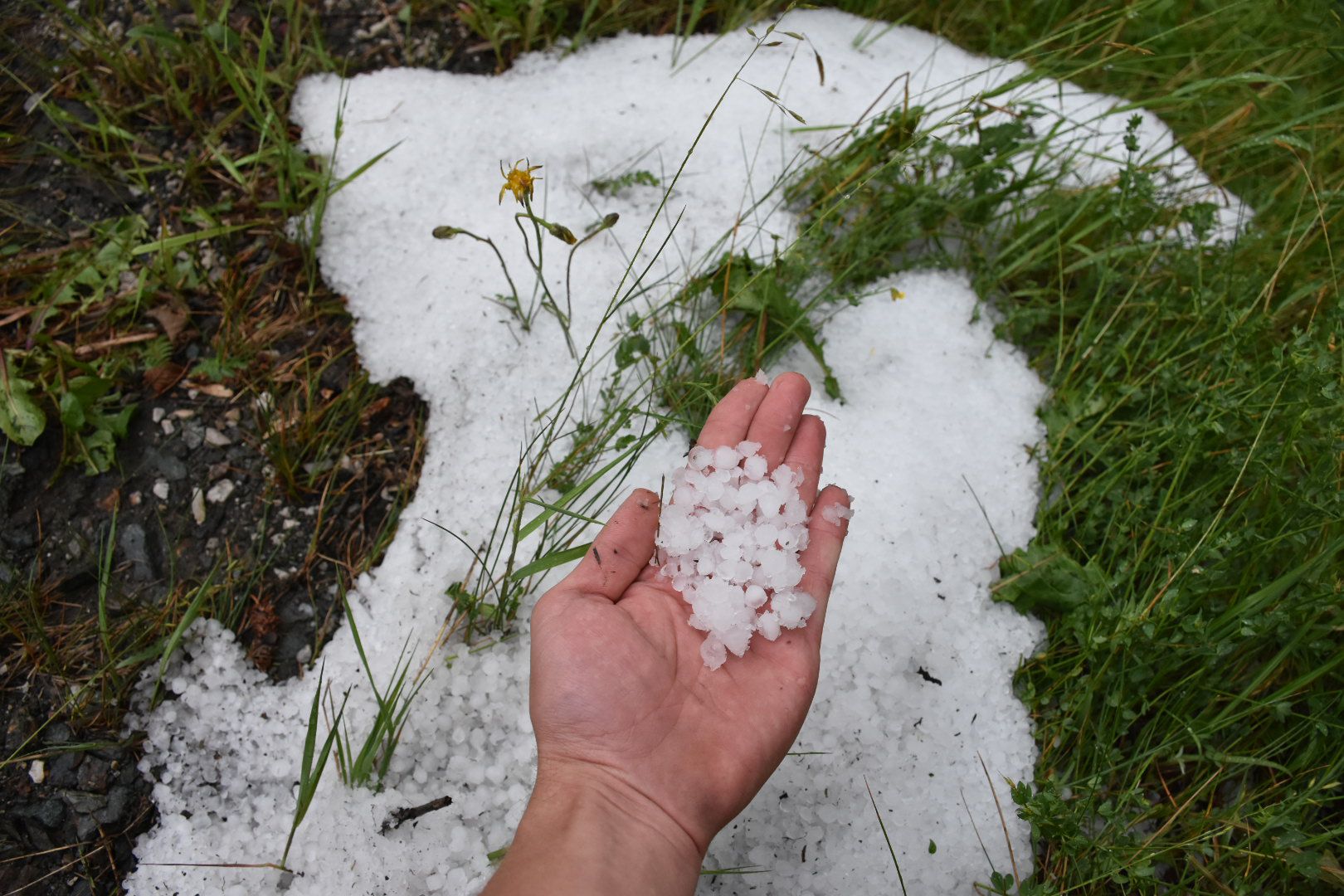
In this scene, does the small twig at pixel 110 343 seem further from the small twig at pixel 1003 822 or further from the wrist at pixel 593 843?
the small twig at pixel 1003 822

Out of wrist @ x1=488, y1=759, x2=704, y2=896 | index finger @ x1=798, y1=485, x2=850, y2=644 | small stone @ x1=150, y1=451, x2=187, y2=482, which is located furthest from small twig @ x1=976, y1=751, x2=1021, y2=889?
small stone @ x1=150, y1=451, x2=187, y2=482

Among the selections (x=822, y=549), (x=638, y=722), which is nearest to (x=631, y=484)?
(x=822, y=549)

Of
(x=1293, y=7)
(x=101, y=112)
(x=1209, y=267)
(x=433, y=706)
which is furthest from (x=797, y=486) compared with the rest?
(x=1293, y=7)

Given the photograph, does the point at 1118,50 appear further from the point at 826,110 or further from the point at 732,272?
the point at 732,272

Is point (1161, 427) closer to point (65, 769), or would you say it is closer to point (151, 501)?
point (151, 501)

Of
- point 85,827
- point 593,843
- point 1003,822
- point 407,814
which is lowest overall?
point 85,827

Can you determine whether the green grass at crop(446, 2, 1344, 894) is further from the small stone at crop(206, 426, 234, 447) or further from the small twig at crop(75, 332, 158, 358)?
the small twig at crop(75, 332, 158, 358)
